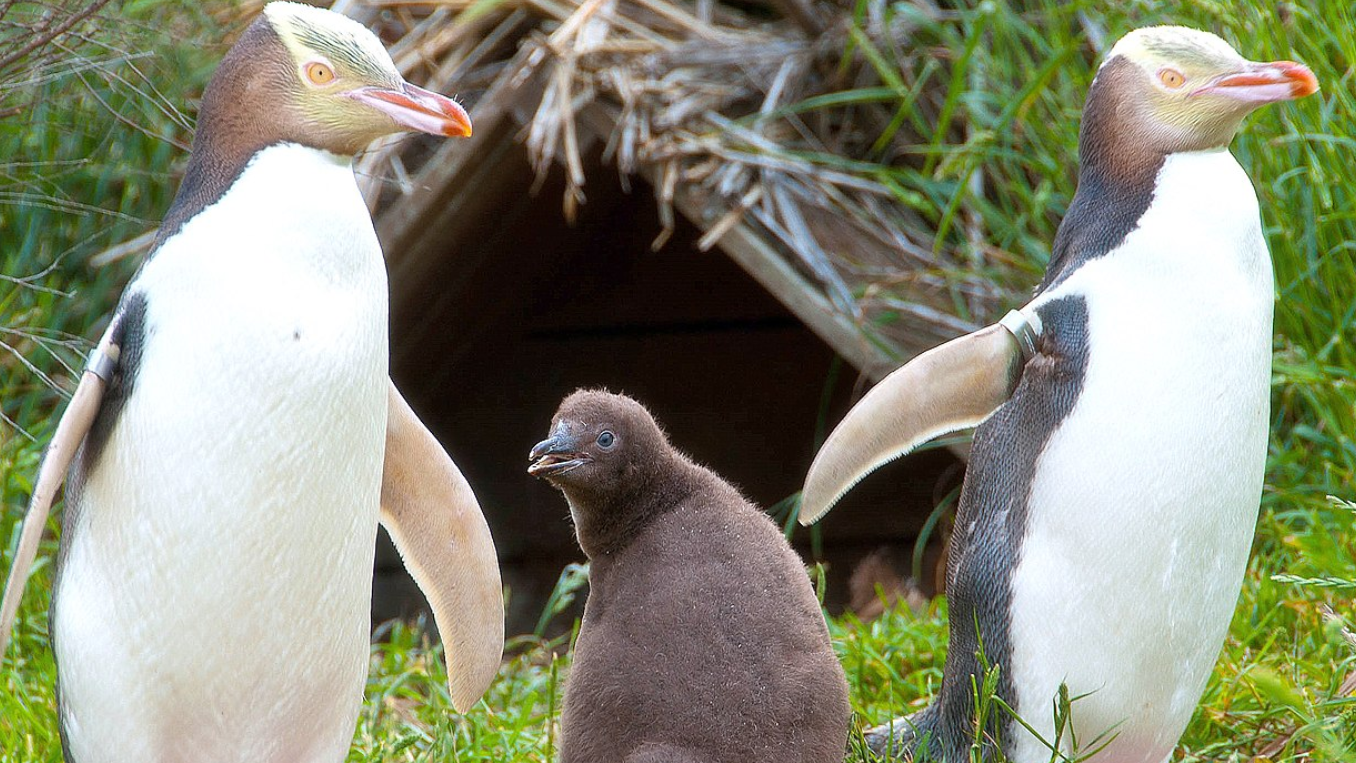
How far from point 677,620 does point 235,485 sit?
58 cm

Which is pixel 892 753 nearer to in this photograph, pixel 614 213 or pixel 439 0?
pixel 439 0

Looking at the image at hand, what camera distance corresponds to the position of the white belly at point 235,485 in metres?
1.77

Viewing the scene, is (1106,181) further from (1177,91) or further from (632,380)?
(632,380)

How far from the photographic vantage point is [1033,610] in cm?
211

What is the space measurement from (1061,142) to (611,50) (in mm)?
1185

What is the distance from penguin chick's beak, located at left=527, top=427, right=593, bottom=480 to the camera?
2.07 meters

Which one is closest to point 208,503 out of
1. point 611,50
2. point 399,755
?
point 399,755

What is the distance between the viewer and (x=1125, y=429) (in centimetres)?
207

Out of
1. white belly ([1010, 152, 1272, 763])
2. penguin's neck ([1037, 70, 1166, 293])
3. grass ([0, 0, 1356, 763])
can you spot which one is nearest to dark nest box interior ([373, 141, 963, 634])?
grass ([0, 0, 1356, 763])

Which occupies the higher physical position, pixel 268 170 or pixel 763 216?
pixel 268 170

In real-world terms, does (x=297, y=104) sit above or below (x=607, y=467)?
above

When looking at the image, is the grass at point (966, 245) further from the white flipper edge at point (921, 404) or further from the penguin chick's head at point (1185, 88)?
the penguin chick's head at point (1185, 88)

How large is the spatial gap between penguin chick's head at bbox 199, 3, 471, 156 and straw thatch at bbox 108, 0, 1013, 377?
67.6 inches

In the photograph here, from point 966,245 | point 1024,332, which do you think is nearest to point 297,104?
point 1024,332
